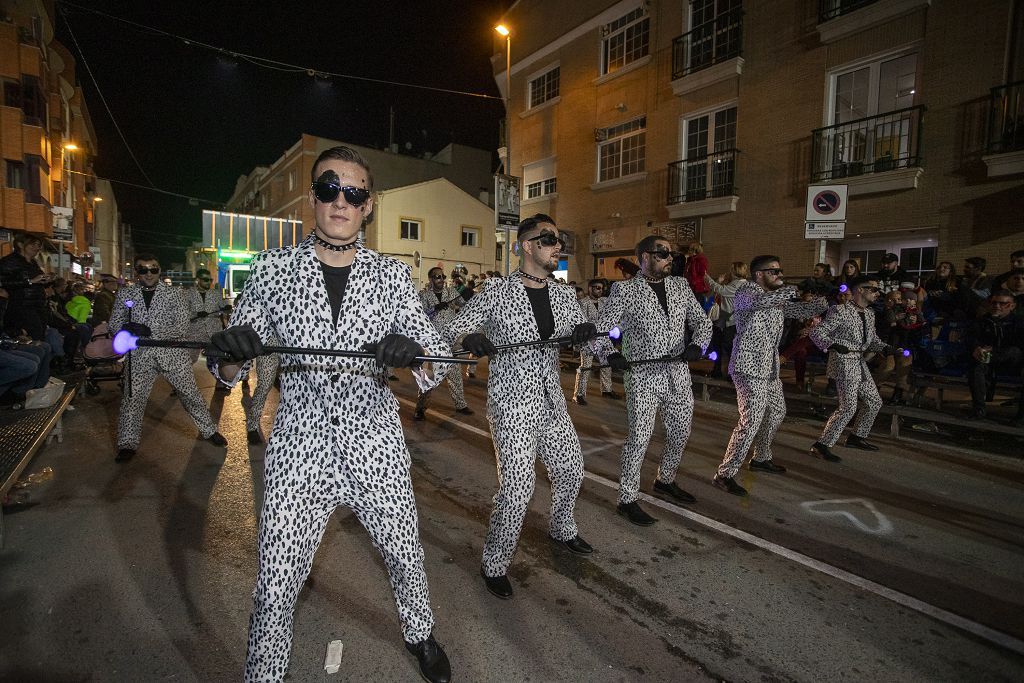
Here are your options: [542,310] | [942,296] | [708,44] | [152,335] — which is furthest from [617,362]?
[708,44]

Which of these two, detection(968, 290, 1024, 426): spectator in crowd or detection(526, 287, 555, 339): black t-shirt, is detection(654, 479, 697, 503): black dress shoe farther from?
detection(968, 290, 1024, 426): spectator in crowd

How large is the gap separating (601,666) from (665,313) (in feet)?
9.23

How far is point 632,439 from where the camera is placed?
14.3 feet

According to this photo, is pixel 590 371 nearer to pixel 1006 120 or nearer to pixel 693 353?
pixel 693 353

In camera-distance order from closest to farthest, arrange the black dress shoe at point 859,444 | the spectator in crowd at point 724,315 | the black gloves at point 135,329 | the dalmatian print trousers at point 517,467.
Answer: the dalmatian print trousers at point 517,467, the black gloves at point 135,329, the black dress shoe at point 859,444, the spectator in crowd at point 724,315

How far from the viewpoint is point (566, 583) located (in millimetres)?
3451

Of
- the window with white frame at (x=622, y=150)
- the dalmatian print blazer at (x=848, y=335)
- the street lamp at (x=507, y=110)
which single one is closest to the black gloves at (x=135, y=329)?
the dalmatian print blazer at (x=848, y=335)

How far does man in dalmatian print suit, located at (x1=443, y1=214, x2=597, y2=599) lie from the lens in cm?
325

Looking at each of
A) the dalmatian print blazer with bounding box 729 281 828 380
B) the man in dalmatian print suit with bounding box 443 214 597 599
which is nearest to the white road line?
the man in dalmatian print suit with bounding box 443 214 597 599

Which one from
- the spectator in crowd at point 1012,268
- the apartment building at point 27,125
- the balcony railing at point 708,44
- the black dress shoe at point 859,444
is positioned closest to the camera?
the black dress shoe at point 859,444

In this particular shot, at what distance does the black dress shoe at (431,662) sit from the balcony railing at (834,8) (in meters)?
15.8

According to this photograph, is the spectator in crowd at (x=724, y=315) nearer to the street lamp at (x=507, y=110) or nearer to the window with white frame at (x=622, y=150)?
the street lamp at (x=507, y=110)

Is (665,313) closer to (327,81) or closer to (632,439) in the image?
(632,439)

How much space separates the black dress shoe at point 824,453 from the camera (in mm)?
6406
